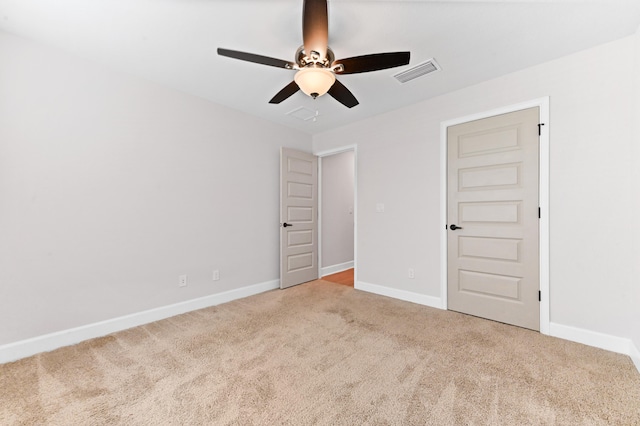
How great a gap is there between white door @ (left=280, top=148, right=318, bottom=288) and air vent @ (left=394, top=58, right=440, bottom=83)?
6.50ft

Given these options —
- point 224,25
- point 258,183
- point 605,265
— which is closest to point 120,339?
point 258,183

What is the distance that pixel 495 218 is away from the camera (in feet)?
9.37

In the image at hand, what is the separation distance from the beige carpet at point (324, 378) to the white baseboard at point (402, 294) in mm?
450

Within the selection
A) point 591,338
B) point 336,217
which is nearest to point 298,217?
point 336,217

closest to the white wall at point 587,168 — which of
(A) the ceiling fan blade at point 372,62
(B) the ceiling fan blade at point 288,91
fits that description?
(A) the ceiling fan blade at point 372,62

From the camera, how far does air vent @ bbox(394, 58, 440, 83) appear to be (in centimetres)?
254

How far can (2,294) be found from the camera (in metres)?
2.12

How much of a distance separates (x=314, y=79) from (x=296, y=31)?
0.59 m

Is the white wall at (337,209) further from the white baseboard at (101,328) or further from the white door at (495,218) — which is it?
the white door at (495,218)

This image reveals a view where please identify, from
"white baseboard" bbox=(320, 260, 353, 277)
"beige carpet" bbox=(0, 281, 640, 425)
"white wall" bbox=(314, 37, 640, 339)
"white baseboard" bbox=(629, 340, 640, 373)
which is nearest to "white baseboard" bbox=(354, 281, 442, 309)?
"white wall" bbox=(314, 37, 640, 339)

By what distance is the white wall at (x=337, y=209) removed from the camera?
498cm

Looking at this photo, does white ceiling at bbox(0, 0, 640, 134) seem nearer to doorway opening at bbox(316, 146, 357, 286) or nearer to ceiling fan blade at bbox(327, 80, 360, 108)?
ceiling fan blade at bbox(327, 80, 360, 108)

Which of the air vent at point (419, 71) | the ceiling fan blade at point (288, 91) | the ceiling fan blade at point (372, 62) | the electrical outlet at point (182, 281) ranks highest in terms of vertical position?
the air vent at point (419, 71)

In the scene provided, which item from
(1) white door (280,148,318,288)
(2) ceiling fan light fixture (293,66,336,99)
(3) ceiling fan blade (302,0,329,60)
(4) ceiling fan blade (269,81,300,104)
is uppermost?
(3) ceiling fan blade (302,0,329,60)
